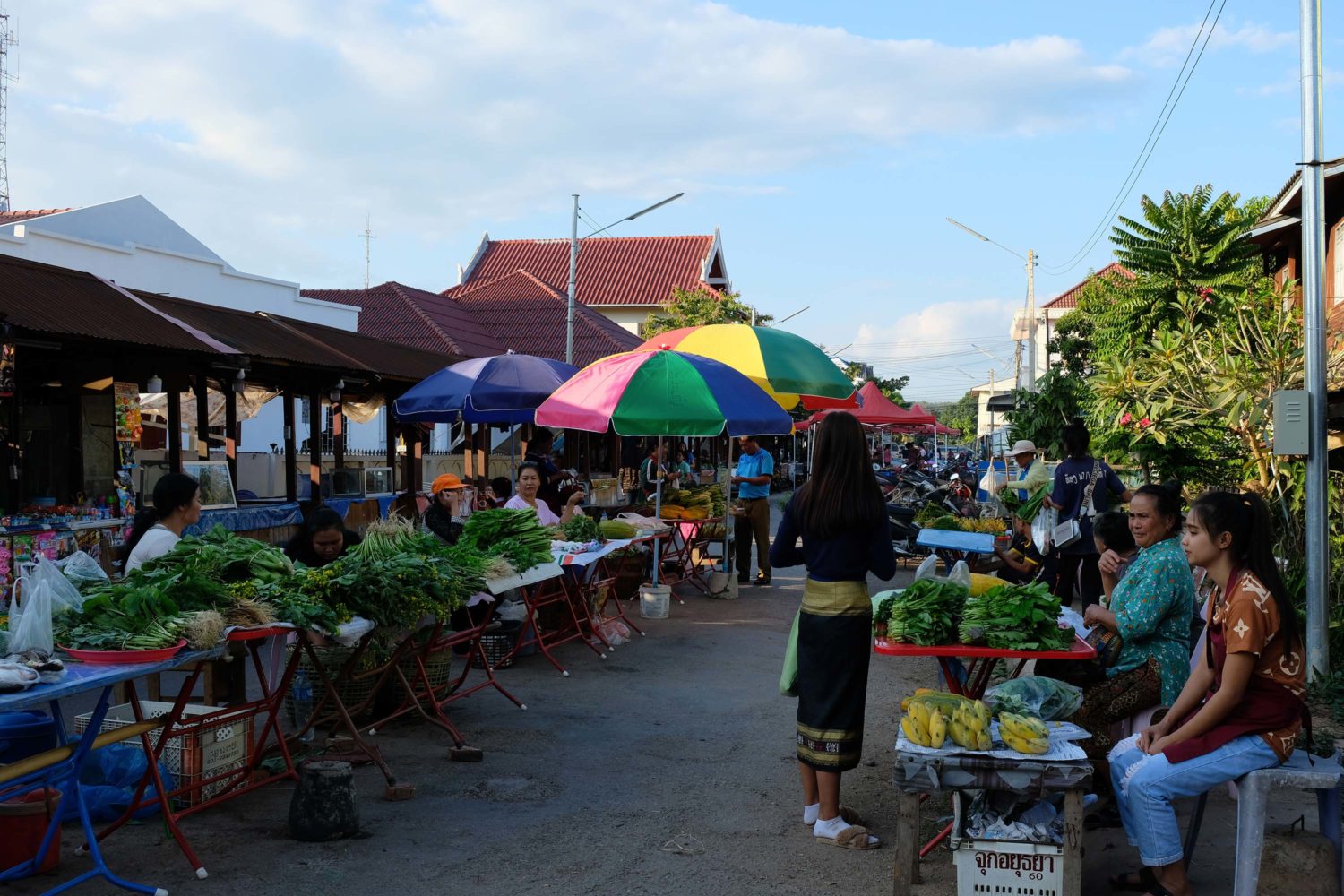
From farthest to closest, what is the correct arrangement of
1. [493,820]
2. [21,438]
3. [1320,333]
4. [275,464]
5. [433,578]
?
[275,464], [21,438], [1320,333], [433,578], [493,820]

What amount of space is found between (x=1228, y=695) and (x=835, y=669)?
1.55 metres

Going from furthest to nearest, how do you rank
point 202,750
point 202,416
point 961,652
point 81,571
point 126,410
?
point 202,416 < point 126,410 < point 81,571 < point 202,750 < point 961,652

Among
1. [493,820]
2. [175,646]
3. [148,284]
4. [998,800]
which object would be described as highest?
[148,284]

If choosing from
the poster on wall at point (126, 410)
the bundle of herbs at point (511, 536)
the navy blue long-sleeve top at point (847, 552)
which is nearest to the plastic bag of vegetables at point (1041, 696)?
the navy blue long-sleeve top at point (847, 552)

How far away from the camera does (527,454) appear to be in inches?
580

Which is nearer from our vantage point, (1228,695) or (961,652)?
(1228,695)

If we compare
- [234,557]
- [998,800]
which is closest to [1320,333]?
[998,800]

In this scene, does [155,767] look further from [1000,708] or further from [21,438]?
[21,438]

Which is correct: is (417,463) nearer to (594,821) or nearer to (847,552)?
(594,821)

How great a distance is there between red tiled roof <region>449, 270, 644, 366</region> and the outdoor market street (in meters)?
19.1

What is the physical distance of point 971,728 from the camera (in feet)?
A: 13.8

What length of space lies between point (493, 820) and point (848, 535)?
87.0 inches

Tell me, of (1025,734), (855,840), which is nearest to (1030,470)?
(855,840)

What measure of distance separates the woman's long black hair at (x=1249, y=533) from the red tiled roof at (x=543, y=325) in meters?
21.9
